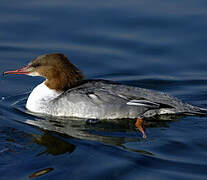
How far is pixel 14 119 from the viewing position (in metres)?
9.82

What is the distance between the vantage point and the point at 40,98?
10.3 meters

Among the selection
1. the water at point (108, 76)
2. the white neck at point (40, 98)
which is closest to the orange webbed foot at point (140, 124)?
the water at point (108, 76)

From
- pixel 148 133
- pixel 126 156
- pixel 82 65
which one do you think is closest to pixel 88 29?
pixel 82 65

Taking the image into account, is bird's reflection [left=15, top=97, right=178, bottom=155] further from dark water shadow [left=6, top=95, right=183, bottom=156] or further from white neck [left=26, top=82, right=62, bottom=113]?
white neck [left=26, top=82, right=62, bottom=113]

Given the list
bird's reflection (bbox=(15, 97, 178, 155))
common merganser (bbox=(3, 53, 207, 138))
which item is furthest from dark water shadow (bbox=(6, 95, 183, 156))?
common merganser (bbox=(3, 53, 207, 138))

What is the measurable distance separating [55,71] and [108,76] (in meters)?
1.79

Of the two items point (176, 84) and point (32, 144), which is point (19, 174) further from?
point (176, 84)

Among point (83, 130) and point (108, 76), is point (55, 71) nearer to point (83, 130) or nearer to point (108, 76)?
point (83, 130)

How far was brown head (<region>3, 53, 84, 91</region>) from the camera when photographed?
33.9ft

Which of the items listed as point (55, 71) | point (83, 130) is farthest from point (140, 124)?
point (55, 71)

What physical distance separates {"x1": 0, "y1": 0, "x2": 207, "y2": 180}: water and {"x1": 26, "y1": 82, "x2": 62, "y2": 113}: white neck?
22 centimetres

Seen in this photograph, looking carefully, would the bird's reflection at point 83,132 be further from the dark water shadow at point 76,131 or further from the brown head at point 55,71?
the brown head at point 55,71

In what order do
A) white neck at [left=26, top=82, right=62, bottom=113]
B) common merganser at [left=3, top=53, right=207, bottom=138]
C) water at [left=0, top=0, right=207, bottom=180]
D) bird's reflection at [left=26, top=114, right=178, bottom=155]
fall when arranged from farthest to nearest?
1. white neck at [left=26, top=82, right=62, bottom=113]
2. common merganser at [left=3, top=53, right=207, bottom=138]
3. bird's reflection at [left=26, top=114, right=178, bottom=155]
4. water at [left=0, top=0, right=207, bottom=180]

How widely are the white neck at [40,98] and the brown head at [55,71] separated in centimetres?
12
